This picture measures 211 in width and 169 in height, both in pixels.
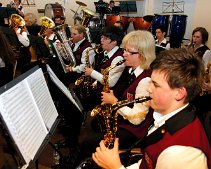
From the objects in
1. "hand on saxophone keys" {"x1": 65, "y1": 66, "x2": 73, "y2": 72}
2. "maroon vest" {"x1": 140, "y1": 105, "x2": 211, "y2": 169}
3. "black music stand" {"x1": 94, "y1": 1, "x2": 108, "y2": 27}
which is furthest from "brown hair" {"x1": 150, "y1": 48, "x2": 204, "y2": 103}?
"black music stand" {"x1": 94, "y1": 1, "x2": 108, "y2": 27}

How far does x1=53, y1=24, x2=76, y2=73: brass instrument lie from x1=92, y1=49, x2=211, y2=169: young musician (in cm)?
256

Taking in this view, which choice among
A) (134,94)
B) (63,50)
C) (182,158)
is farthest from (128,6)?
(182,158)

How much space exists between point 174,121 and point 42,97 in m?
0.92

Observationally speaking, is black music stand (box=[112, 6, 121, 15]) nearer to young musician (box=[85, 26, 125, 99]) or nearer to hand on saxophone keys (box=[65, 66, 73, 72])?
hand on saxophone keys (box=[65, 66, 73, 72])

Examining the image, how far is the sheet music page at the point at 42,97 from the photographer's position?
1.52m

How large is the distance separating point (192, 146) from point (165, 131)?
0.57 feet

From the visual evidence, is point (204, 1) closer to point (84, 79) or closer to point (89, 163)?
point (84, 79)

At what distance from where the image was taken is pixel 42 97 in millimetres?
1641

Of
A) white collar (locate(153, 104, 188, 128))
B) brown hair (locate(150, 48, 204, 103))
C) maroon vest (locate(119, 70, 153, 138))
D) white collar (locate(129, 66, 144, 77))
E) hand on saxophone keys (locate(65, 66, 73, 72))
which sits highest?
brown hair (locate(150, 48, 204, 103))

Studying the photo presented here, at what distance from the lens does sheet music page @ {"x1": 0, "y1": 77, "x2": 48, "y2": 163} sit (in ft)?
3.92

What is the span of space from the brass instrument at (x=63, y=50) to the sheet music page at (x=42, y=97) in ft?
6.61

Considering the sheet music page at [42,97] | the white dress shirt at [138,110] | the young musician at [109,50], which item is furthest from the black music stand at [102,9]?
the sheet music page at [42,97]

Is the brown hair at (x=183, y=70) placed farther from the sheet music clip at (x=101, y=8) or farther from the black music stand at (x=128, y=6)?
the black music stand at (x=128, y=6)

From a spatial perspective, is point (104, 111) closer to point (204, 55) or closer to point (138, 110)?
point (138, 110)
